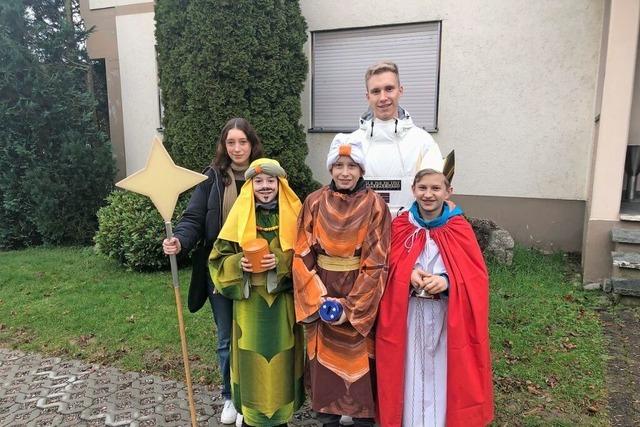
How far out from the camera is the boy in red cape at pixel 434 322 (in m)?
2.34

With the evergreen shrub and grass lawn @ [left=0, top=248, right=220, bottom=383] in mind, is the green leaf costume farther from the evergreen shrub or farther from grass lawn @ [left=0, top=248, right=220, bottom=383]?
the evergreen shrub

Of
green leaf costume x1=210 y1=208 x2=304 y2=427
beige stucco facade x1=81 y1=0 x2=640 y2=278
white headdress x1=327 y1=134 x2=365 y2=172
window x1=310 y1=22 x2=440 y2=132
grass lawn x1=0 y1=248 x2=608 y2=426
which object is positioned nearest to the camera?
white headdress x1=327 y1=134 x2=365 y2=172

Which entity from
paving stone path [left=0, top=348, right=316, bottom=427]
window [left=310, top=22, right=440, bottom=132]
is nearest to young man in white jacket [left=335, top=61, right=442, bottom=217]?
paving stone path [left=0, top=348, right=316, bottom=427]

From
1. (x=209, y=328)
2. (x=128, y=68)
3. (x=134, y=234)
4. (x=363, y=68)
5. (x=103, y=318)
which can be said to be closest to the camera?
(x=209, y=328)

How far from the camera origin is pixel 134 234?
6.29m

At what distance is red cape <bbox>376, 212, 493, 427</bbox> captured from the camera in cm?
233

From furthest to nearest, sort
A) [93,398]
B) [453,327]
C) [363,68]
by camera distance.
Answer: [363,68]
[93,398]
[453,327]

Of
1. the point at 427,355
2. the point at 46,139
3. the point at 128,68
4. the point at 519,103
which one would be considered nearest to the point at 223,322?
the point at 427,355

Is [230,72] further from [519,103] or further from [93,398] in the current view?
[93,398]

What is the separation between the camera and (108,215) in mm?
6648

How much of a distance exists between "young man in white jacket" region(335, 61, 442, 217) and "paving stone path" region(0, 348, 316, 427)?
1.68 metres

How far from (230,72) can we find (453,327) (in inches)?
200

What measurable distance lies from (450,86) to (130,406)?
225 inches

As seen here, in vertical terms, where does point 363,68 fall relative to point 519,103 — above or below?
above
